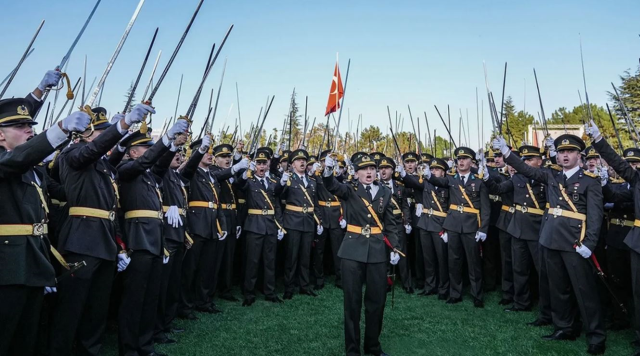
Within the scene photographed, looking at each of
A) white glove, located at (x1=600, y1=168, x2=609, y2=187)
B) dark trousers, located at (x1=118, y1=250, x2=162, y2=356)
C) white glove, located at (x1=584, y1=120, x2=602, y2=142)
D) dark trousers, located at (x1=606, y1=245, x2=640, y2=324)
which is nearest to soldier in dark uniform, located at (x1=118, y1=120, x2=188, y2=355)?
dark trousers, located at (x1=118, y1=250, x2=162, y2=356)

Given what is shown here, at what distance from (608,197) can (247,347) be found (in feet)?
17.7

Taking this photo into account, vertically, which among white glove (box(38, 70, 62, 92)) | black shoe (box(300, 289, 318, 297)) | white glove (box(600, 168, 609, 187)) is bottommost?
black shoe (box(300, 289, 318, 297))

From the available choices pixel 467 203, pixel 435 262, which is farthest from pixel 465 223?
pixel 435 262

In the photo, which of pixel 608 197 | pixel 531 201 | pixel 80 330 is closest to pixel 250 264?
pixel 80 330

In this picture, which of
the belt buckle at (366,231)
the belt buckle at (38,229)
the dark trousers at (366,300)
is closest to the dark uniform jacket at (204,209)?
the dark trousers at (366,300)

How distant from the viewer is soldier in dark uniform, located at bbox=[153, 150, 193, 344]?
5.69 m

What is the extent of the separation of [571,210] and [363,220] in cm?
290

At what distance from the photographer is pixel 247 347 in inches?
219

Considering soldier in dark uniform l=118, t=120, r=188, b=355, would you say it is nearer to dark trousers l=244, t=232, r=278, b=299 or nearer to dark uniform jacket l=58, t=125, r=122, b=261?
dark uniform jacket l=58, t=125, r=122, b=261

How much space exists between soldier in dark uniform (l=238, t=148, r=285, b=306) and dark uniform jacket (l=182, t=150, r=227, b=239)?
71 cm

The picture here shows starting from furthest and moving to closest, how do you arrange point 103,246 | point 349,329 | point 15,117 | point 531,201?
point 531,201 → point 349,329 → point 103,246 → point 15,117

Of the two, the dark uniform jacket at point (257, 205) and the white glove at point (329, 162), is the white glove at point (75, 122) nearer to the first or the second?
the white glove at point (329, 162)

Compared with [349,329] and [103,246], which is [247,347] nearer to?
[349,329]

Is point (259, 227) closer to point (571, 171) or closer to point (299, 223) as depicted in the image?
point (299, 223)
